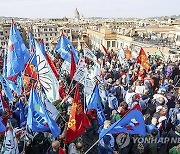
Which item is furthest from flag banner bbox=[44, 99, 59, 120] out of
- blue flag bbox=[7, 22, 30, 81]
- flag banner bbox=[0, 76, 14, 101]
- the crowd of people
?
blue flag bbox=[7, 22, 30, 81]

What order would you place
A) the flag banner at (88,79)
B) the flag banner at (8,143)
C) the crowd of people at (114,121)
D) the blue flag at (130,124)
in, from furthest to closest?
the flag banner at (88,79) → the crowd of people at (114,121) → the blue flag at (130,124) → the flag banner at (8,143)

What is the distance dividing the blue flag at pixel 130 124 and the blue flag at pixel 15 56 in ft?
15.7

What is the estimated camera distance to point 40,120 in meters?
6.81

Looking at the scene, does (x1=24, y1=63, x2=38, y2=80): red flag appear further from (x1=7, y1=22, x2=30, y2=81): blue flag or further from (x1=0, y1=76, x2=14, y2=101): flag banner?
(x1=0, y1=76, x2=14, y2=101): flag banner

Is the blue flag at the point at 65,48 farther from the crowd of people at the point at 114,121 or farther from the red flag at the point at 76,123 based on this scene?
the red flag at the point at 76,123

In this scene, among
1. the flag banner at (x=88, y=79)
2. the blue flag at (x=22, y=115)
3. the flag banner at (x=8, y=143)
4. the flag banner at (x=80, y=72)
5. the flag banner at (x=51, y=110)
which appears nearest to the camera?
the flag banner at (x=8, y=143)

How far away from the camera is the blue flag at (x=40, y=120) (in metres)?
6.74

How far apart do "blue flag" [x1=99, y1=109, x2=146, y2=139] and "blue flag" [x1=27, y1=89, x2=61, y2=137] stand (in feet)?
4.30

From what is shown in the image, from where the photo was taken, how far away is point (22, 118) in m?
8.43

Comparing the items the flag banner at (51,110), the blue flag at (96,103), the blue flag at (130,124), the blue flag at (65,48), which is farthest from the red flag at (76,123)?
the blue flag at (65,48)

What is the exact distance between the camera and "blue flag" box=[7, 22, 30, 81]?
9.73m

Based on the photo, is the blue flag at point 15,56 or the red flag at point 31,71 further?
the red flag at point 31,71

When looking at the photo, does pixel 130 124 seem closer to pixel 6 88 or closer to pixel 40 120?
pixel 40 120

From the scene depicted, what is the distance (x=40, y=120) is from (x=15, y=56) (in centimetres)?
392
